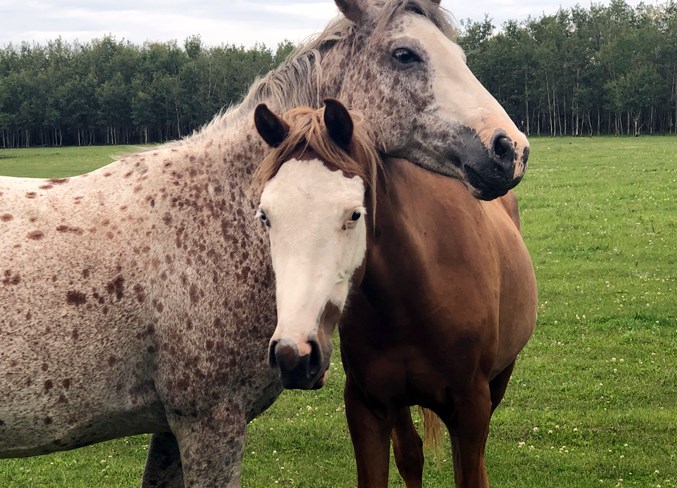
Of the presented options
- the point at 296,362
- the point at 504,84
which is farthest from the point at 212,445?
the point at 504,84

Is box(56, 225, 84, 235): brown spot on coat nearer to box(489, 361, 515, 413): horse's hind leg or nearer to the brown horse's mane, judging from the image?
the brown horse's mane

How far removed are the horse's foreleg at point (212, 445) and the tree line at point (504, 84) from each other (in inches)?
2637

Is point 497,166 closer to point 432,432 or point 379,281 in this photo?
point 379,281

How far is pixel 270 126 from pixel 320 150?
12.2 inches

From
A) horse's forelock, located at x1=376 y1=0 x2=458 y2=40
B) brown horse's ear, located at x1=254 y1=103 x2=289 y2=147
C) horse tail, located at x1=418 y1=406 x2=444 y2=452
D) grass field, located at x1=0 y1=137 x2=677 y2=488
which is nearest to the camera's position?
brown horse's ear, located at x1=254 y1=103 x2=289 y2=147

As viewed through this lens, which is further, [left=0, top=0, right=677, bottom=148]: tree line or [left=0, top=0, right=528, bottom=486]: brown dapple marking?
[left=0, top=0, right=677, bottom=148]: tree line

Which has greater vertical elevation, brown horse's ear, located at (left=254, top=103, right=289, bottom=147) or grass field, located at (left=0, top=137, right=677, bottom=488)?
brown horse's ear, located at (left=254, top=103, right=289, bottom=147)

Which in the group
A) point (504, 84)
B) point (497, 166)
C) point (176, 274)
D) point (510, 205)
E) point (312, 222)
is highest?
point (504, 84)

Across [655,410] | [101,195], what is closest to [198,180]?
[101,195]

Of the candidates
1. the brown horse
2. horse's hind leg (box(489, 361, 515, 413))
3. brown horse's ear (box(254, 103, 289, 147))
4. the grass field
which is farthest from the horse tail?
Answer: brown horse's ear (box(254, 103, 289, 147))

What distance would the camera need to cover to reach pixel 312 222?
309cm

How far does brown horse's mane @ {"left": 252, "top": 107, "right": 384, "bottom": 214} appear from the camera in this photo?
3.28 m

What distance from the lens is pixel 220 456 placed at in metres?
3.71

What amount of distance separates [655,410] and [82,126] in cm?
8500
